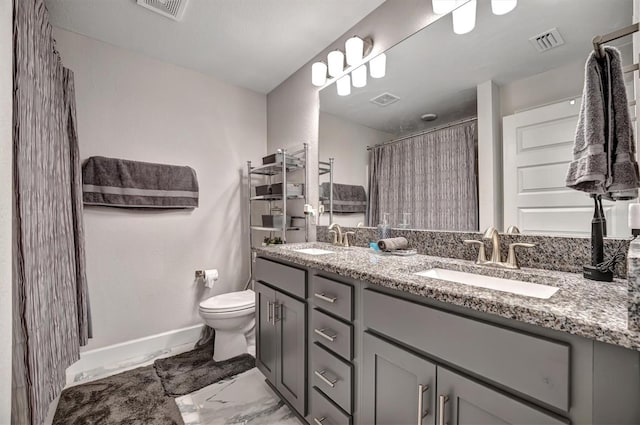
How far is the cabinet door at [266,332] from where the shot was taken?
61.6 inches

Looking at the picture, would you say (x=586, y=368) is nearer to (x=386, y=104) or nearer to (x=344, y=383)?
(x=344, y=383)

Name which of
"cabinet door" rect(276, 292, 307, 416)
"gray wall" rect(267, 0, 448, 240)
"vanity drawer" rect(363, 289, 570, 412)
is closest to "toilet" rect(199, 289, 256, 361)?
"cabinet door" rect(276, 292, 307, 416)

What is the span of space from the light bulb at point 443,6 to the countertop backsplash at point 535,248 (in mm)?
1118

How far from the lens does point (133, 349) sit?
2.10 meters

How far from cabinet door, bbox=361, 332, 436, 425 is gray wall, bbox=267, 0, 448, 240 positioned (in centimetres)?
138

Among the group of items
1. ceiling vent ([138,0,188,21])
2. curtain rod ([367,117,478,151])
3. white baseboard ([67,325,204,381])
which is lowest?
white baseboard ([67,325,204,381])

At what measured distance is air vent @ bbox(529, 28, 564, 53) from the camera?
1.06 m

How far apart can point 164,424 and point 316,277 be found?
1.15 m

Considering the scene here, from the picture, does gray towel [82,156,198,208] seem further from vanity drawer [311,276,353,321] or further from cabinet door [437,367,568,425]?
cabinet door [437,367,568,425]

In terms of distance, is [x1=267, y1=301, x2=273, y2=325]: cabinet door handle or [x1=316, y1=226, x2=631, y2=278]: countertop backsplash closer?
[x1=316, y1=226, x2=631, y2=278]: countertop backsplash

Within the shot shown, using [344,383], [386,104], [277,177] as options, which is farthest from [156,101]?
[344,383]

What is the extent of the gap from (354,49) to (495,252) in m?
1.48

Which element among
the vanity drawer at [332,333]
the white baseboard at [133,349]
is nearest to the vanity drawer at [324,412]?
the vanity drawer at [332,333]

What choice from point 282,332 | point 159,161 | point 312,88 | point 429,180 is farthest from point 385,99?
point 159,161
